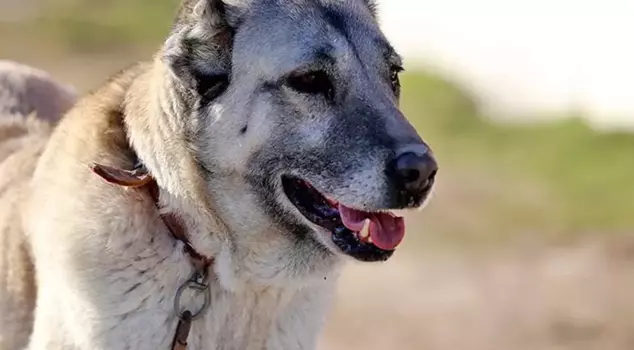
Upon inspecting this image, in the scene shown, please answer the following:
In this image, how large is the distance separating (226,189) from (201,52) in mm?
458

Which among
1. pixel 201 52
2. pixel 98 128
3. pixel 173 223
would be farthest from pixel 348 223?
pixel 98 128

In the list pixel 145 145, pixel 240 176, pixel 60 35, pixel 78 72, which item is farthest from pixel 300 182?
pixel 60 35

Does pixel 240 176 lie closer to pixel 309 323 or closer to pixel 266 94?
pixel 266 94

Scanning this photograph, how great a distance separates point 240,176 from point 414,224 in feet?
16.2

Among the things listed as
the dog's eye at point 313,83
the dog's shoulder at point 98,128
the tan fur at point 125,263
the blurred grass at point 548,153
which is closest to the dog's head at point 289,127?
the dog's eye at point 313,83

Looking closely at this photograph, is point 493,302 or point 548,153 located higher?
point 548,153

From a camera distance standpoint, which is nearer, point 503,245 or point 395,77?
point 395,77

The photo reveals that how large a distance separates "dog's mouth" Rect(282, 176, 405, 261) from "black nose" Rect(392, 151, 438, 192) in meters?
0.25

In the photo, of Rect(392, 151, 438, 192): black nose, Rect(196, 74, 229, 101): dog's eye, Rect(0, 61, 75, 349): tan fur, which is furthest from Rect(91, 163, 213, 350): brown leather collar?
Rect(392, 151, 438, 192): black nose

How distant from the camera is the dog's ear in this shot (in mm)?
4312

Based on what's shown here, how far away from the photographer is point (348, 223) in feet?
14.1

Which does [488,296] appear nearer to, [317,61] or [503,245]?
[503,245]

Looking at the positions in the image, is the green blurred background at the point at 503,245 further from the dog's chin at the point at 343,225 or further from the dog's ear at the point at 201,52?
the dog's ear at the point at 201,52

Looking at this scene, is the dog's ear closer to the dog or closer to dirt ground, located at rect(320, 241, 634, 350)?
the dog
